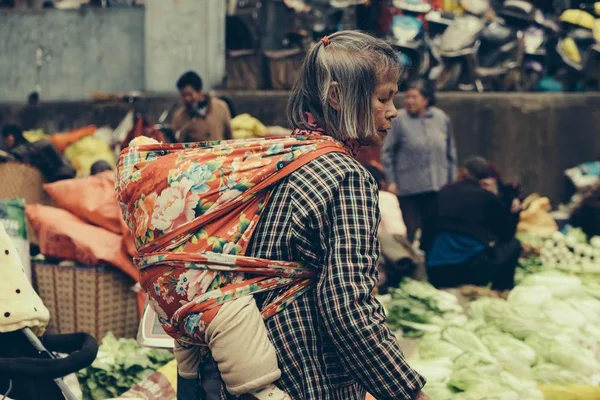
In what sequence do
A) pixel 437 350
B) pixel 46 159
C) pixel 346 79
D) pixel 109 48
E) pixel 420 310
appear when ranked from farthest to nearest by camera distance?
pixel 109 48 → pixel 46 159 → pixel 420 310 → pixel 437 350 → pixel 346 79

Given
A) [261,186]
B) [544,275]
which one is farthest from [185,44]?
[261,186]

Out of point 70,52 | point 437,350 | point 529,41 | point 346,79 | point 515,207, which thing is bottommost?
point 437,350

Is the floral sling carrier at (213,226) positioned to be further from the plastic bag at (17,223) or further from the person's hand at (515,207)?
the person's hand at (515,207)

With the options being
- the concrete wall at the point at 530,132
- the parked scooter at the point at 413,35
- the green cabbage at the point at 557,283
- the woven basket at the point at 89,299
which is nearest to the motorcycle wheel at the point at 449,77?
the parked scooter at the point at 413,35

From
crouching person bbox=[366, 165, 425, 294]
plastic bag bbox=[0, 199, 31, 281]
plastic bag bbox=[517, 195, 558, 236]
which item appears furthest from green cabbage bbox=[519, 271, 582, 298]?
plastic bag bbox=[0, 199, 31, 281]

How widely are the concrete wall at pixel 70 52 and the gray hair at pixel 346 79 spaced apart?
32.9 ft

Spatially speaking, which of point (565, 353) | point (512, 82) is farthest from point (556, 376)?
point (512, 82)

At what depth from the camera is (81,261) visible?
5.84 meters

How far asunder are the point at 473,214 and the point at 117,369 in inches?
119

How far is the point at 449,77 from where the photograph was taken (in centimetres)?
1141

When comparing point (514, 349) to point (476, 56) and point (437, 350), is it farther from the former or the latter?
point (476, 56)

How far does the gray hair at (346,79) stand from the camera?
8.16ft

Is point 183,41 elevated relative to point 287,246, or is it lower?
elevated

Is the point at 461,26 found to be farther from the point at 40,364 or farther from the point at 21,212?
the point at 40,364
